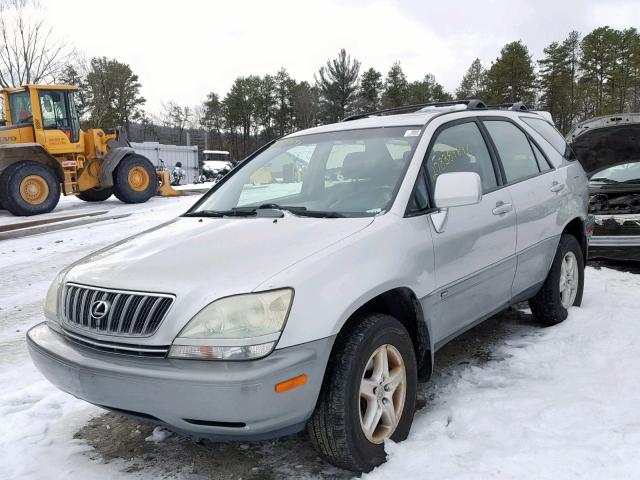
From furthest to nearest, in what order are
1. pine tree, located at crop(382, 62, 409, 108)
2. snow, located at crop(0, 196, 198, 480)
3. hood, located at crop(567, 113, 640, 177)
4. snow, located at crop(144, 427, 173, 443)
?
pine tree, located at crop(382, 62, 409, 108)
hood, located at crop(567, 113, 640, 177)
snow, located at crop(144, 427, 173, 443)
snow, located at crop(0, 196, 198, 480)

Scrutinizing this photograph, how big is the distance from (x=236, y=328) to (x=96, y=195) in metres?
15.5

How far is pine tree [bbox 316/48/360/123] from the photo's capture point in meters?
66.1

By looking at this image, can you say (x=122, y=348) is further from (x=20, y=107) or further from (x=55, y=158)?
(x=20, y=107)

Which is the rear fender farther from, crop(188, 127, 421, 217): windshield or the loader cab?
crop(188, 127, 421, 217): windshield

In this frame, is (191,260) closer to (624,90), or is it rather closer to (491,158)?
(491,158)

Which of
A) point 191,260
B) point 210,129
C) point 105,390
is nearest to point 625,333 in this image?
point 191,260

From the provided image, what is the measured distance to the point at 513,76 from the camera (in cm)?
5725

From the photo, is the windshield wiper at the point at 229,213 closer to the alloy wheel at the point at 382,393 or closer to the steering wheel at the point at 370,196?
the steering wheel at the point at 370,196

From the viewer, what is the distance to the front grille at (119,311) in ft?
7.23

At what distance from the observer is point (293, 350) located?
2131 millimetres

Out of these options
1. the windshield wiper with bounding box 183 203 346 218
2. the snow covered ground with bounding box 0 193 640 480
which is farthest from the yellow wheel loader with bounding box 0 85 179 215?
Answer: the windshield wiper with bounding box 183 203 346 218

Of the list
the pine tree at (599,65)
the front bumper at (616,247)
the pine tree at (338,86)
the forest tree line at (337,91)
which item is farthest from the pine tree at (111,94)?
the pine tree at (599,65)

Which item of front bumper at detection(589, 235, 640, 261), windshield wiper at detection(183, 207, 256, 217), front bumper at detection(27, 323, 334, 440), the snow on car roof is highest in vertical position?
the snow on car roof

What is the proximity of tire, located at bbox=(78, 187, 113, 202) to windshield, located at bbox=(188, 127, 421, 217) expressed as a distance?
13324 millimetres
